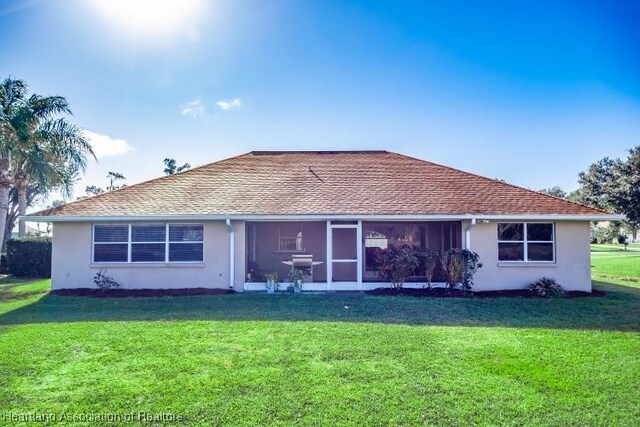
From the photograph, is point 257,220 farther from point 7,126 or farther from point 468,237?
point 7,126

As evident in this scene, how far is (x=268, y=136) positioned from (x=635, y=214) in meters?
21.4

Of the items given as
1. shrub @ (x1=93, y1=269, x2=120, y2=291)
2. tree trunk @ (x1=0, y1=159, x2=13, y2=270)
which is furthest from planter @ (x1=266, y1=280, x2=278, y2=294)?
tree trunk @ (x1=0, y1=159, x2=13, y2=270)

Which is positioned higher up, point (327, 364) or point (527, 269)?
point (527, 269)

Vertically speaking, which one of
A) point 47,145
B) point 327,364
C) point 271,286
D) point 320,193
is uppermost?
point 47,145

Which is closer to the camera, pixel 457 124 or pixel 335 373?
pixel 335 373

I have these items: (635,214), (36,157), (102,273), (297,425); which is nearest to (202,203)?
(102,273)

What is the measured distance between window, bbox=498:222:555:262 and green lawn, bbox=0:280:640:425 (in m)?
3.31

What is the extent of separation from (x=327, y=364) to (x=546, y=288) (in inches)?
394

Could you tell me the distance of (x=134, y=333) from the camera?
7.81 metres

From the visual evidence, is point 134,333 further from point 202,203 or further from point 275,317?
point 202,203

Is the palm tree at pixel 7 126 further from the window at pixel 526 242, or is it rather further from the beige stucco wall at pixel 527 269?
the window at pixel 526 242

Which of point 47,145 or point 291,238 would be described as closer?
point 47,145

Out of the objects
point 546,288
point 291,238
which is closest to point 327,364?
point 546,288

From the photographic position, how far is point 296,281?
44.1ft
